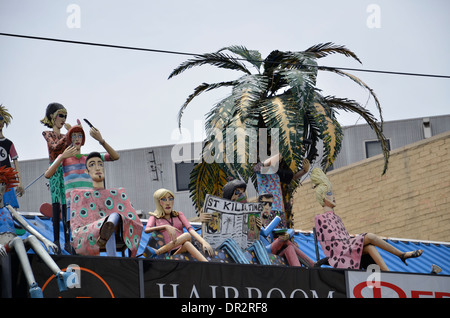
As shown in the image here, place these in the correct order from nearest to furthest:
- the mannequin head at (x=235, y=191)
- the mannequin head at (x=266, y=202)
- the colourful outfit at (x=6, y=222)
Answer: the colourful outfit at (x=6, y=222)
the mannequin head at (x=235, y=191)
the mannequin head at (x=266, y=202)

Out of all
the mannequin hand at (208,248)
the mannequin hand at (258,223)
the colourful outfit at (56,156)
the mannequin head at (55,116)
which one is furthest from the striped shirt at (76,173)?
the mannequin hand at (258,223)

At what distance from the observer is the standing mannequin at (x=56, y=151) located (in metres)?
12.1

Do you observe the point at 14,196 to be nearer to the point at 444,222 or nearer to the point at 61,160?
the point at 61,160

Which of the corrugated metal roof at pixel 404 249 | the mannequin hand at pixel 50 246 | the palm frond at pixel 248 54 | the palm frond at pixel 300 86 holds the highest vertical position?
the palm frond at pixel 248 54

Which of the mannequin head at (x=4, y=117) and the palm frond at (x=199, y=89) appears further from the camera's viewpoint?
the palm frond at (x=199, y=89)

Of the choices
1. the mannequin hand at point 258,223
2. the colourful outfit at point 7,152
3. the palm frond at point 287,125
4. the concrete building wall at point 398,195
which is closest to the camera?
Result: the mannequin hand at point 258,223

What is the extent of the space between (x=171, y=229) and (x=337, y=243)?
8.80 feet

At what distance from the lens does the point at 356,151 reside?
27.6 m

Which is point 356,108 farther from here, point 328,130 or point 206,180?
point 206,180

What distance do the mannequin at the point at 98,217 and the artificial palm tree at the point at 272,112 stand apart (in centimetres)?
293

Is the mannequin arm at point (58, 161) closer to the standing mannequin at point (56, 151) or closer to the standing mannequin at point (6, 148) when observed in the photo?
the standing mannequin at point (56, 151)

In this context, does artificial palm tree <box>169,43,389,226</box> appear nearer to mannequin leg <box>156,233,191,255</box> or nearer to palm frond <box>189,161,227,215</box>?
palm frond <box>189,161,227,215</box>

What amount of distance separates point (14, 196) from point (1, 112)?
136cm

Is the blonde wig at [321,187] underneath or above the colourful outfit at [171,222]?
above
